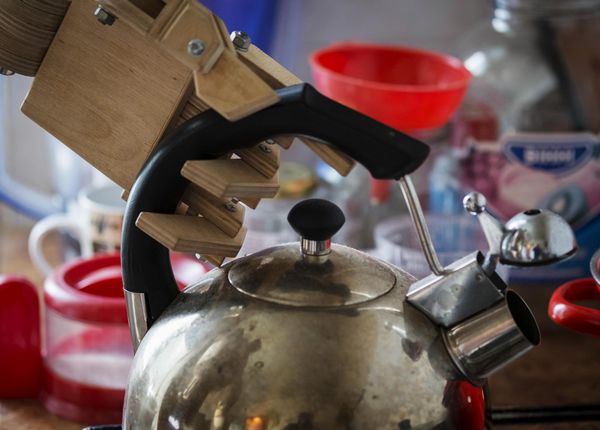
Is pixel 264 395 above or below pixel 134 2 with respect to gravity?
below

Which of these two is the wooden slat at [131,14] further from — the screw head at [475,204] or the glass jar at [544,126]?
the glass jar at [544,126]

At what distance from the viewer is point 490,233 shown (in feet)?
1.55

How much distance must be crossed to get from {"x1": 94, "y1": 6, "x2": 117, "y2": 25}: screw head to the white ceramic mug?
41 cm

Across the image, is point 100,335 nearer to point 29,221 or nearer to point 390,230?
point 390,230

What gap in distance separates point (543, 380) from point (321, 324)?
1.32 ft

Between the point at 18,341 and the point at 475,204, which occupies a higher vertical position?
the point at 475,204

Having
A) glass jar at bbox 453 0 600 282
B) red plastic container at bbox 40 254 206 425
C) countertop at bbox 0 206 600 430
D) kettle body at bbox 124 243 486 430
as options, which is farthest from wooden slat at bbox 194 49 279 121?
glass jar at bbox 453 0 600 282

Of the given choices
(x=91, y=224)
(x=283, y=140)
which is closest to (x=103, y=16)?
(x=283, y=140)

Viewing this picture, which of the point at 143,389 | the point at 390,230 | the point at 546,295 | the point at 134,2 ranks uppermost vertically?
the point at 134,2

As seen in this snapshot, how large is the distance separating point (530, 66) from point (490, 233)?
19.4 inches

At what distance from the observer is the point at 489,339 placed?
0.48 m

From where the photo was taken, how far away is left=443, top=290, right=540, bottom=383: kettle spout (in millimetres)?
479

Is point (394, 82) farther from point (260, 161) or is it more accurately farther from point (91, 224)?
point (260, 161)

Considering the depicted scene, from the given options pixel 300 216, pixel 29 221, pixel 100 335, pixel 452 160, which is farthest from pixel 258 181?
pixel 29 221
